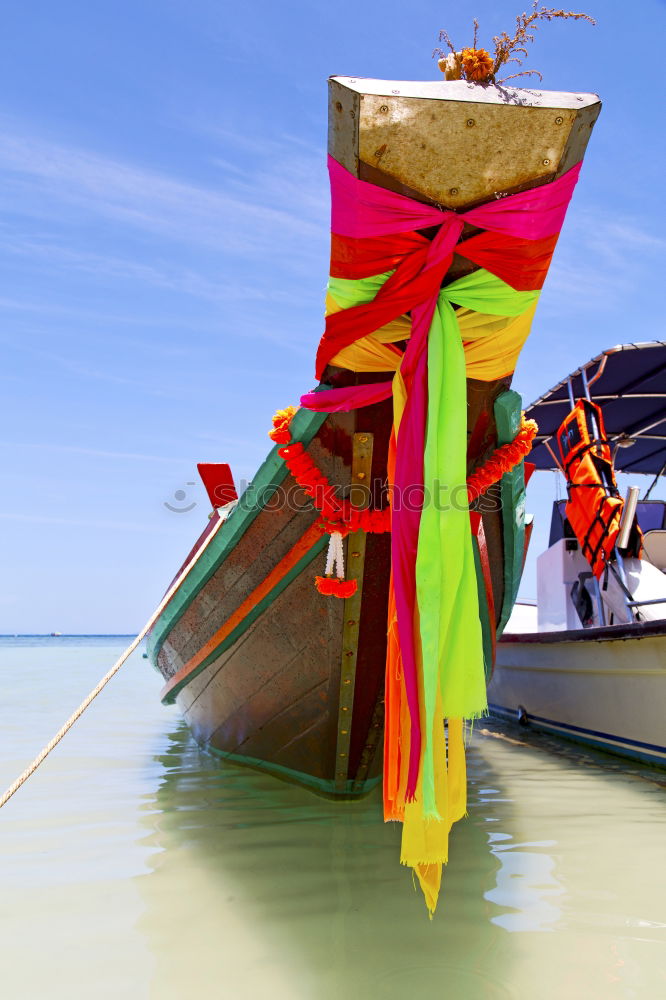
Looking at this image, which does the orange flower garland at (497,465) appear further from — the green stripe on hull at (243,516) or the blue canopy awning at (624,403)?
the blue canopy awning at (624,403)

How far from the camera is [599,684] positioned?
5281 mm

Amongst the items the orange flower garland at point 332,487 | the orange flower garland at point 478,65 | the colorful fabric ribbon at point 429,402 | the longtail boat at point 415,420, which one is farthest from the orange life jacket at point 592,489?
the orange flower garland at point 478,65

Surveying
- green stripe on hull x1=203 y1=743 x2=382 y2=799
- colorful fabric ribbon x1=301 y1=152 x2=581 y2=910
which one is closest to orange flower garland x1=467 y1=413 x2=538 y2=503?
colorful fabric ribbon x1=301 y1=152 x2=581 y2=910

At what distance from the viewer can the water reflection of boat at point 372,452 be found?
6.69ft

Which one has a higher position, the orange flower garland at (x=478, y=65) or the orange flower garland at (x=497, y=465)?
the orange flower garland at (x=478, y=65)

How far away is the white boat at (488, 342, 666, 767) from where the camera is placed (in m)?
4.80

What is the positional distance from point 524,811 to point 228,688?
1741 millimetres

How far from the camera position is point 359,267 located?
227cm

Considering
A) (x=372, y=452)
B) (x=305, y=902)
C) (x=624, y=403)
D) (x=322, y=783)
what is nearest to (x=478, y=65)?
(x=372, y=452)

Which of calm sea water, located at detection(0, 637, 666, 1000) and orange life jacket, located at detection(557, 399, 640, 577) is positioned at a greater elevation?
orange life jacket, located at detection(557, 399, 640, 577)

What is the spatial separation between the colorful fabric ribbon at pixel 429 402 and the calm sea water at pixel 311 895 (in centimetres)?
32

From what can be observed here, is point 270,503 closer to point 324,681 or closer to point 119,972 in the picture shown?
point 324,681

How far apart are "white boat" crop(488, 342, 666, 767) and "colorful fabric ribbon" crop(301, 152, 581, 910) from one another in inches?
107

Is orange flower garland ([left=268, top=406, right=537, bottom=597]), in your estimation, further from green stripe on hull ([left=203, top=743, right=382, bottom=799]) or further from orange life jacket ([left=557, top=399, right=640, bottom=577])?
orange life jacket ([left=557, top=399, right=640, bottom=577])
